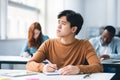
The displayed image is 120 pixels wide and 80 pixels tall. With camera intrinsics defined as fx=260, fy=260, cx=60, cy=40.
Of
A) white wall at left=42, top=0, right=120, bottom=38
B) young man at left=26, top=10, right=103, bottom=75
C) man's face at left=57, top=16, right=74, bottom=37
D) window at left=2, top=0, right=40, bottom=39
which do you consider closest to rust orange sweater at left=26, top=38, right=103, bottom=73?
young man at left=26, top=10, right=103, bottom=75

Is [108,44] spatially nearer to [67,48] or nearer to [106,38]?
[106,38]

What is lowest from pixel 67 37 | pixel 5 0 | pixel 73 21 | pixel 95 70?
pixel 95 70

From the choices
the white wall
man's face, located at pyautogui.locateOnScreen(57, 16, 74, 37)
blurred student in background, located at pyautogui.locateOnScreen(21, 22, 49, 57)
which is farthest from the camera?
the white wall

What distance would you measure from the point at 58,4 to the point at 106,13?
129 cm

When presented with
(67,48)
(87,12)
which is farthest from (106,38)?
(87,12)

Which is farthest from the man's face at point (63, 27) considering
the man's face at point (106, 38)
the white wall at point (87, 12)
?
the white wall at point (87, 12)

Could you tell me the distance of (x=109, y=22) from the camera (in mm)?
6660

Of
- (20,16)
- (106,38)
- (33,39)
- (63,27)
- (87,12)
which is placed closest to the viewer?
(63,27)

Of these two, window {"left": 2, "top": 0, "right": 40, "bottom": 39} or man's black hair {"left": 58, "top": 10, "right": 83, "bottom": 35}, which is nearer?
man's black hair {"left": 58, "top": 10, "right": 83, "bottom": 35}

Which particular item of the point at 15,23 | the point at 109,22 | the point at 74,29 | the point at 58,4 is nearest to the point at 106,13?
the point at 109,22

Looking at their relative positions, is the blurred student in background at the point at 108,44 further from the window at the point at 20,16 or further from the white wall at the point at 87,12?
the white wall at the point at 87,12

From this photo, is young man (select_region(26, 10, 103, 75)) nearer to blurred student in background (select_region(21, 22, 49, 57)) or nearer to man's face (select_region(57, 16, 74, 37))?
man's face (select_region(57, 16, 74, 37))

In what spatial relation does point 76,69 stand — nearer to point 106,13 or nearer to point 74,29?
point 74,29

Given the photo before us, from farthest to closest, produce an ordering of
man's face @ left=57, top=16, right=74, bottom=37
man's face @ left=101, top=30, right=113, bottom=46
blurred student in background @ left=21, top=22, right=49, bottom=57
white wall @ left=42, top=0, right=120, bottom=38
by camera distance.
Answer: white wall @ left=42, top=0, right=120, bottom=38 → blurred student in background @ left=21, top=22, right=49, bottom=57 → man's face @ left=101, top=30, right=113, bottom=46 → man's face @ left=57, top=16, right=74, bottom=37
